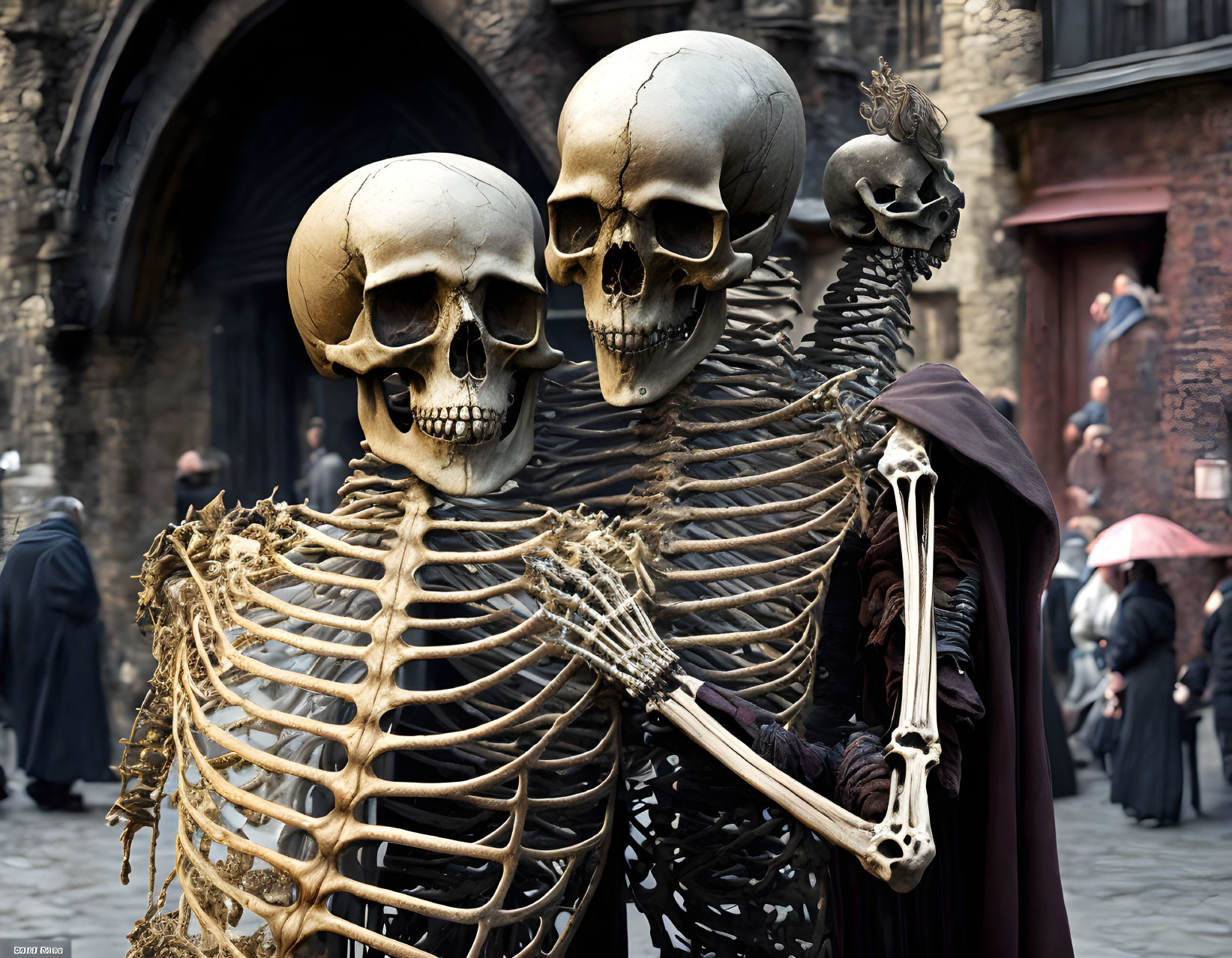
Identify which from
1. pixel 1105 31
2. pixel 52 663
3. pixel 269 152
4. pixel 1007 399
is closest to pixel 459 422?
pixel 1007 399

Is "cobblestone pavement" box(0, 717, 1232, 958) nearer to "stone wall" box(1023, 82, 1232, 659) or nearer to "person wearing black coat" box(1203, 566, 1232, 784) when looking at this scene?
"person wearing black coat" box(1203, 566, 1232, 784)

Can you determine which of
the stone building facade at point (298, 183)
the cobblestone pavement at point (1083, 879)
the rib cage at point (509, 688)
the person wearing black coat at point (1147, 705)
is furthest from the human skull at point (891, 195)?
the person wearing black coat at point (1147, 705)

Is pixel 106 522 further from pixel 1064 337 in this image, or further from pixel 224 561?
pixel 224 561

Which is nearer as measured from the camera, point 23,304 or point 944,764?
point 944,764

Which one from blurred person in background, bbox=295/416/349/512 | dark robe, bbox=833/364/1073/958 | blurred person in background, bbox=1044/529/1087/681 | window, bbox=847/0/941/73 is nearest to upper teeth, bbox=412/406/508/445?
dark robe, bbox=833/364/1073/958

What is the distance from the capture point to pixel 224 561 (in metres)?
2.81

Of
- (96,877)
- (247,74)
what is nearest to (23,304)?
(247,74)

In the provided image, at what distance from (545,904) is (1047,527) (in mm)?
1148

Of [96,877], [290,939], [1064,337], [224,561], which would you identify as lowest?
[96,877]

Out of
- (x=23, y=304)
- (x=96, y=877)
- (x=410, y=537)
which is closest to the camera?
(x=410, y=537)

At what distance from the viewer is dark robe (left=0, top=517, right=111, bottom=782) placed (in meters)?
7.72

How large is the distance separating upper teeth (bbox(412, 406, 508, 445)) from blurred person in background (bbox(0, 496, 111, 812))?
5.76m

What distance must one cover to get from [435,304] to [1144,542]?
5.56 metres

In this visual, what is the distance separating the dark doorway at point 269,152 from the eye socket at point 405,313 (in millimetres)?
5536
